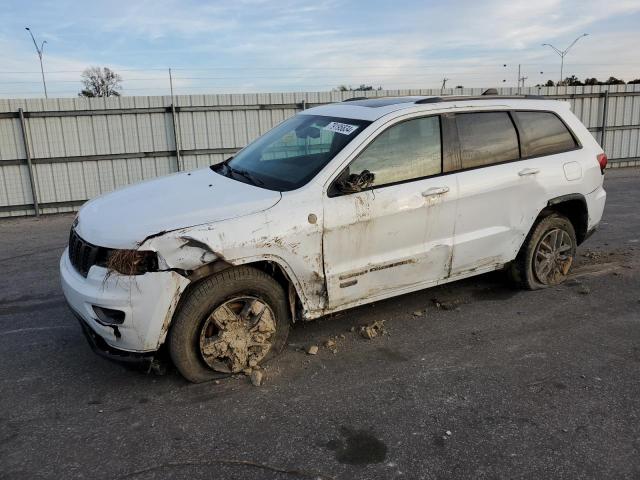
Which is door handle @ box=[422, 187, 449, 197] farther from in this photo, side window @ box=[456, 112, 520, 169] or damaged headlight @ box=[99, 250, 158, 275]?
damaged headlight @ box=[99, 250, 158, 275]

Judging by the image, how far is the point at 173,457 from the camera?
2.88 m

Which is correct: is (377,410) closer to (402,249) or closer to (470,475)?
(470,475)

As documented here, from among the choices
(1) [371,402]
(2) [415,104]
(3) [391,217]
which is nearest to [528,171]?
(2) [415,104]

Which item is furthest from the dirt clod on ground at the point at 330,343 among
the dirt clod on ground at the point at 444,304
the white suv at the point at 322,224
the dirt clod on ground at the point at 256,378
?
the dirt clod on ground at the point at 444,304

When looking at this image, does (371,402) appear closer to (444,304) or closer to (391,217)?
(391,217)

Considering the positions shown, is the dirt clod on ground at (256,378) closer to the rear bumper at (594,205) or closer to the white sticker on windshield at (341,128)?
the white sticker on windshield at (341,128)

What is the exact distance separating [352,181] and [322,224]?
39 cm

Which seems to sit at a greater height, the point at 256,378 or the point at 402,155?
the point at 402,155

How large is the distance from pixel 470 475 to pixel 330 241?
1727 mm

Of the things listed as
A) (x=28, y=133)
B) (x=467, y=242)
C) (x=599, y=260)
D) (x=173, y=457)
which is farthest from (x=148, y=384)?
(x=28, y=133)

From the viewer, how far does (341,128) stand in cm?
421

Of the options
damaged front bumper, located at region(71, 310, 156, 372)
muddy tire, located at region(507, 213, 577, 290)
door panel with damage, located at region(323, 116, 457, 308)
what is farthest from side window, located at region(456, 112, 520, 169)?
damaged front bumper, located at region(71, 310, 156, 372)

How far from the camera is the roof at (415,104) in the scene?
4.28 meters

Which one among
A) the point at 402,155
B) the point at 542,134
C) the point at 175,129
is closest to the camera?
the point at 402,155
